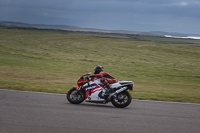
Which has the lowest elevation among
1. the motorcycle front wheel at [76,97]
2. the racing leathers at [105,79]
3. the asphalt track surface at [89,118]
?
the asphalt track surface at [89,118]

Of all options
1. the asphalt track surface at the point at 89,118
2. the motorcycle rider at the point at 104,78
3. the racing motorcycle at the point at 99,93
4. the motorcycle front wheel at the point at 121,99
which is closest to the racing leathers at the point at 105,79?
the motorcycle rider at the point at 104,78

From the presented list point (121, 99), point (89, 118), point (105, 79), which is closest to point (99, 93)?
point (105, 79)

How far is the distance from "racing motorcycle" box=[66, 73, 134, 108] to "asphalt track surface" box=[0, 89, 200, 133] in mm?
347

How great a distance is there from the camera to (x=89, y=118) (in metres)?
7.20

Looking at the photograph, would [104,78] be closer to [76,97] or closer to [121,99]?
[121,99]

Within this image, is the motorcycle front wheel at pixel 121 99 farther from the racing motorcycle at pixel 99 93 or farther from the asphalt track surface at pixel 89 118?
the asphalt track surface at pixel 89 118

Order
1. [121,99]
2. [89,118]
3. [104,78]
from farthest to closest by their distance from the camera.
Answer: [104,78] → [121,99] → [89,118]

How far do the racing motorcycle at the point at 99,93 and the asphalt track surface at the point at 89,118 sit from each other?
347 millimetres

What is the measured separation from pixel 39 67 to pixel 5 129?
17.9 metres

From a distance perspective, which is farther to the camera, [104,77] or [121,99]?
[104,77]

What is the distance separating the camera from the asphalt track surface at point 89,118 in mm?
6176

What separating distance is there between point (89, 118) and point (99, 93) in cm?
213

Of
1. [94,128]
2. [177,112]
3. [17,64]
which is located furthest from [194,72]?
[94,128]

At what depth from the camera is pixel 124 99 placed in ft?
30.3
